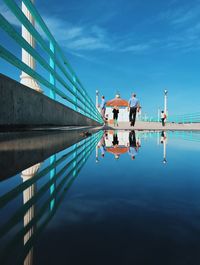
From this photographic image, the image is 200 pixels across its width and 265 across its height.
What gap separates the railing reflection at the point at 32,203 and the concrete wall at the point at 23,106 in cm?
193

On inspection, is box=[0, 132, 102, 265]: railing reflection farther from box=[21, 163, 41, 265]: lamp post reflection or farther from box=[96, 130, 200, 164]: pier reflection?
box=[96, 130, 200, 164]: pier reflection

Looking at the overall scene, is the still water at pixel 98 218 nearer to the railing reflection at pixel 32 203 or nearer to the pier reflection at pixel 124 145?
the railing reflection at pixel 32 203

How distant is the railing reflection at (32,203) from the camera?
1.97 ft

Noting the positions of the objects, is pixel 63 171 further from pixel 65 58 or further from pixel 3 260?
pixel 65 58

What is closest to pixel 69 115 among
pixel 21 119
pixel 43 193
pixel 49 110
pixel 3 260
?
pixel 49 110

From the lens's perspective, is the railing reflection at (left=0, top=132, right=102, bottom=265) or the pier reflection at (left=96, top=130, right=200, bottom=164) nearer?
the railing reflection at (left=0, top=132, right=102, bottom=265)

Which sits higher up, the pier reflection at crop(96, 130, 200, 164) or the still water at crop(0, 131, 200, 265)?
the still water at crop(0, 131, 200, 265)

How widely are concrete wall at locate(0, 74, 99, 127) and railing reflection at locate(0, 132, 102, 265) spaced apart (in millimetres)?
1934

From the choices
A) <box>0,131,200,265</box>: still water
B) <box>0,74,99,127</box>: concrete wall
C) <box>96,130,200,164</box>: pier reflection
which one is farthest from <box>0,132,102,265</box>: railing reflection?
<box>0,74,99,127</box>: concrete wall

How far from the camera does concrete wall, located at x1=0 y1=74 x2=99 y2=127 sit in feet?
11.3

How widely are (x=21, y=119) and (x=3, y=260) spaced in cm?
371

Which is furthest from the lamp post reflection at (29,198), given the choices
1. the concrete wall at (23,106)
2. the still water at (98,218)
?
the concrete wall at (23,106)

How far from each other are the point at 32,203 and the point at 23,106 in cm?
335

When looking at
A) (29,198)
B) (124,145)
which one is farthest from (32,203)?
(124,145)
